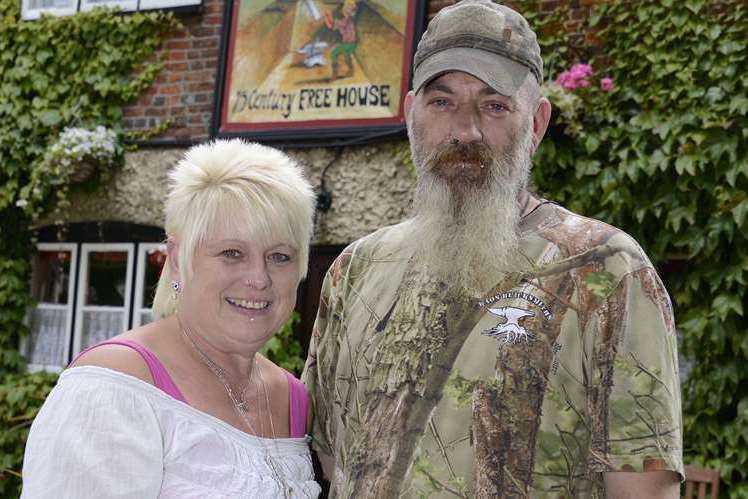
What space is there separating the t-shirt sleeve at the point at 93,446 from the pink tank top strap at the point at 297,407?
1.47 ft

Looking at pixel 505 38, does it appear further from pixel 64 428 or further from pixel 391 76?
pixel 391 76

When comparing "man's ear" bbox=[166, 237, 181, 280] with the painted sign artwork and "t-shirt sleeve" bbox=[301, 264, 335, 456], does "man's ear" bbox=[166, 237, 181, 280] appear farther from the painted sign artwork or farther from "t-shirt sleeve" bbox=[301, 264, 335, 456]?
the painted sign artwork

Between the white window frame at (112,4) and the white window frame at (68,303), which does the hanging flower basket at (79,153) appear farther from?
the white window frame at (112,4)

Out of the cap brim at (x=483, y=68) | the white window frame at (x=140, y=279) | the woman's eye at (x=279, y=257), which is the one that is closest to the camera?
the cap brim at (x=483, y=68)

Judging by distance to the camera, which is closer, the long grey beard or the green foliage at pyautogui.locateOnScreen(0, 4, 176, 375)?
the long grey beard

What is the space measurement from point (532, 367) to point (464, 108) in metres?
0.56

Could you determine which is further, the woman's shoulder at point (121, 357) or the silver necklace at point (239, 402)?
the silver necklace at point (239, 402)

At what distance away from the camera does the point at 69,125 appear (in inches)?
263

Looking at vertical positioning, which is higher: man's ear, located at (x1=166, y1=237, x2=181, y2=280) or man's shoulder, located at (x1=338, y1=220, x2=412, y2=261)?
man's shoulder, located at (x1=338, y1=220, x2=412, y2=261)

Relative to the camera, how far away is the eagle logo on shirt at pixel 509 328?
6.08 ft

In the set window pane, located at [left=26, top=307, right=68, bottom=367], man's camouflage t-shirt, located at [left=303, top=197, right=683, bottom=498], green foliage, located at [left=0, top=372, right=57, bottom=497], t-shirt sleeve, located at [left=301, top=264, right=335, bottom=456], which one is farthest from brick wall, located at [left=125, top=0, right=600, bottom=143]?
man's camouflage t-shirt, located at [left=303, top=197, right=683, bottom=498]

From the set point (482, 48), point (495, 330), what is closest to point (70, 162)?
point (482, 48)

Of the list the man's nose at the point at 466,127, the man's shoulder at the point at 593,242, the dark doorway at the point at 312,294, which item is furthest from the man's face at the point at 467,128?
the dark doorway at the point at 312,294

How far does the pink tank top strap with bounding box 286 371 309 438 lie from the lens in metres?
2.18
